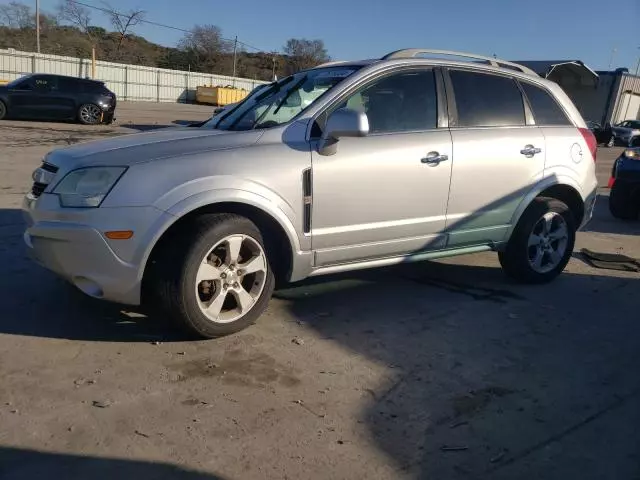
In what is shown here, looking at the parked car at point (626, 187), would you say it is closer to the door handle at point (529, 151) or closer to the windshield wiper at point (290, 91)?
the door handle at point (529, 151)

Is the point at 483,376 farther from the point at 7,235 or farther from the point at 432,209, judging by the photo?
the point at 7,235

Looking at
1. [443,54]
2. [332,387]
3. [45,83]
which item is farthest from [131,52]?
[332,387]

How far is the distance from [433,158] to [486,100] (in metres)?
0.89

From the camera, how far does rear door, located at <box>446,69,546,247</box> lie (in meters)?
4.64

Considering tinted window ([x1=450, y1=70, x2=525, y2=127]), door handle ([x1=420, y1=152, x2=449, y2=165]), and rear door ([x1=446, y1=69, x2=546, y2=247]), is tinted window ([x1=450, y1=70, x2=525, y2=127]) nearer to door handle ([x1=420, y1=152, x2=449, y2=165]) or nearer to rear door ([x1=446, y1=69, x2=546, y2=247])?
rear door ([x1=446, y1=69, x2=546, y2=247])

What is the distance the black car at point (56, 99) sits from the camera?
64.5 feet

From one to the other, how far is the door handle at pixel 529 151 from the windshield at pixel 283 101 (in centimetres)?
158

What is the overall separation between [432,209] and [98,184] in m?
2.35

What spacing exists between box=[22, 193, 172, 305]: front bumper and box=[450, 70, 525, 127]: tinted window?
2528 mm

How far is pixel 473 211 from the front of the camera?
4.77 m

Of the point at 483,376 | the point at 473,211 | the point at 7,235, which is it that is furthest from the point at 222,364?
the point at 7,235

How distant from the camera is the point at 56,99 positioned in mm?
20141

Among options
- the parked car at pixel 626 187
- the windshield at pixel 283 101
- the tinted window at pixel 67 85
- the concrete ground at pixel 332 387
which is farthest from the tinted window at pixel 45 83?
the parked car at pixel 626 187

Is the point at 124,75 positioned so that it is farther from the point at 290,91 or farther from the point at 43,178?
the point at 43,178
